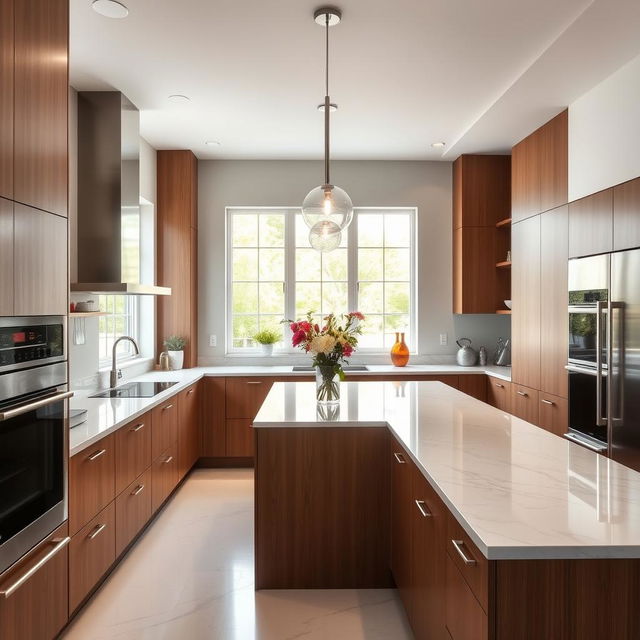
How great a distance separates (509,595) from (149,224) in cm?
435

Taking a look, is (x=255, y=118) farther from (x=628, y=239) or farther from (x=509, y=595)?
(x=509, y=595)

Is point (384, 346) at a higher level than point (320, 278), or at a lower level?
lower

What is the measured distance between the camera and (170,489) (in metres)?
3.78

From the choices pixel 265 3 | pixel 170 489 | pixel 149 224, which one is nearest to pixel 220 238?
pixel 149 224

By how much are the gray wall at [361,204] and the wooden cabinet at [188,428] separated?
29.9 inches

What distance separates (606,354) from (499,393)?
1576mm

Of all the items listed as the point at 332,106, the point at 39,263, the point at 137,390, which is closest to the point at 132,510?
the point at 137,390

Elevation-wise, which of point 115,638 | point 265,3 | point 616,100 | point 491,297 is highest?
point 265,3

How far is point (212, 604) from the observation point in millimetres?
2467

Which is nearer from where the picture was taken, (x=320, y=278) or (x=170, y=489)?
(x=170, y=489)

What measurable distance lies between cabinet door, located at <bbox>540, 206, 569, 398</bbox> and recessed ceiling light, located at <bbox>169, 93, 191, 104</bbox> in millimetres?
2641

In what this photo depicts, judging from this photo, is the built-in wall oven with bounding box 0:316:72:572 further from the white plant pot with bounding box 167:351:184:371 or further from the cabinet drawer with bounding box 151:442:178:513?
the white plant pot with bounding box 167:351:184:371

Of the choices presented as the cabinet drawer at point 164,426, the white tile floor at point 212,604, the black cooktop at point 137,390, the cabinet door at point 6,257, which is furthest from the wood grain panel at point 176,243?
the cabinet door at point 6,257

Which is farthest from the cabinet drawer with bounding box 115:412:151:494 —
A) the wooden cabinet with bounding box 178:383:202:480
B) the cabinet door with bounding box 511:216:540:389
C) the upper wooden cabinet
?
the upper wooden cabinet
